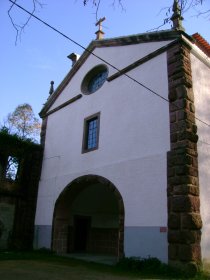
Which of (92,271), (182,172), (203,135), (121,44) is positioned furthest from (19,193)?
(203,135)

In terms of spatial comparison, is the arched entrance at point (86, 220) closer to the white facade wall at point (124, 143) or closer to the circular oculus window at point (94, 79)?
the white facade wall at point (124, 143)

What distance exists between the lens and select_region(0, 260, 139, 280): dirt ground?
23.1 ft

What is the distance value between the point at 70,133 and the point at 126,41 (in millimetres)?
4311

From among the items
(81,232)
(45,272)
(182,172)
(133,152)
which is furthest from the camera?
(81,232)

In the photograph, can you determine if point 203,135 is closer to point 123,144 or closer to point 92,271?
point 123,144

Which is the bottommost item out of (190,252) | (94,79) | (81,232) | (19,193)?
(190,252)

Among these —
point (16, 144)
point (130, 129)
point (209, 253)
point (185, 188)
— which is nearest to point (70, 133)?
point (16, 144)

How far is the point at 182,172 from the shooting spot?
26.4 feet

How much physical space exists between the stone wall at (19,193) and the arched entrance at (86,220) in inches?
63.2

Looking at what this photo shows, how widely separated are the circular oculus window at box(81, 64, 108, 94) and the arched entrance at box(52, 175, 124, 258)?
12.8 ft

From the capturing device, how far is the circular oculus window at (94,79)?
1272 cm

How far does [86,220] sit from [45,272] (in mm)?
6737

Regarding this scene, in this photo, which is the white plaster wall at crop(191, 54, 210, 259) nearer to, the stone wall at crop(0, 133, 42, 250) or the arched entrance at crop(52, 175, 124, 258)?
the arched entrance at crop(52, 175, 124, 258)

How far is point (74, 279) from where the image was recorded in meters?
6.89
